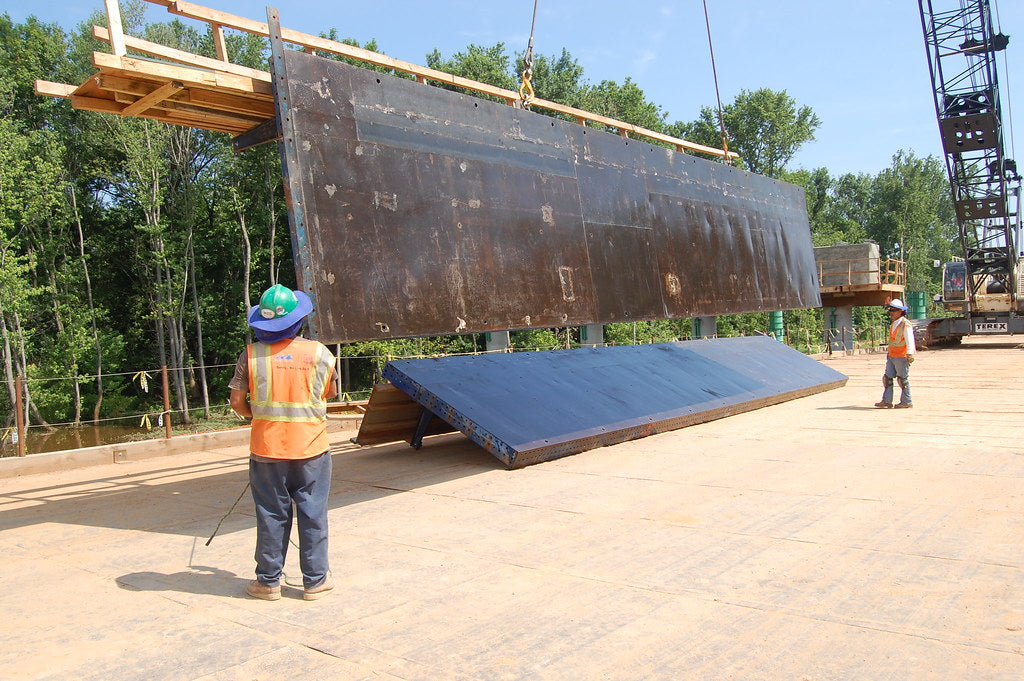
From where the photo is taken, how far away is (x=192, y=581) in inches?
187

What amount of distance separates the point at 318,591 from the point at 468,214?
13.7 feet

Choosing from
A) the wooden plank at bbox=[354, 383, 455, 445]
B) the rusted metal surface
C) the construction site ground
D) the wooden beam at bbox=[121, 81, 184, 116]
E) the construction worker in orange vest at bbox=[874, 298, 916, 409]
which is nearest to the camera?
the construction site ground

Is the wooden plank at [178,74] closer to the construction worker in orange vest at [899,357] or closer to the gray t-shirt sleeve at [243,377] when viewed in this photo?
the gray t-shirt sleeve at [243,377]

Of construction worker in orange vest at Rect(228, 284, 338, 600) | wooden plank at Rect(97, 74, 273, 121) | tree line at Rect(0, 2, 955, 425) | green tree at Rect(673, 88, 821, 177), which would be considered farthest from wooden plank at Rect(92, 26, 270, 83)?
green tree at Rect(673, 88, 821, 177)

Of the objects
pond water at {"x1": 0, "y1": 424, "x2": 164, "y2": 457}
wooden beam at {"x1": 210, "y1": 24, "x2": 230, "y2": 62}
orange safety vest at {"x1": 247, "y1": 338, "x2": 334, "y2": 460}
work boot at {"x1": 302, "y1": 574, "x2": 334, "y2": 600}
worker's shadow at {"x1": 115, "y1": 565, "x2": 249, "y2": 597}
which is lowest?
pond water at {"x1": 0, "y1": 424, "x2": 164, "y2": 457}

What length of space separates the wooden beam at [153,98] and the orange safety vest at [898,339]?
1038 cm

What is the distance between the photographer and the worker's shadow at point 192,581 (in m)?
4.57

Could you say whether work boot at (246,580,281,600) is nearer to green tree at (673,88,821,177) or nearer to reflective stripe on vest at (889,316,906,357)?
reflective stripe on vest at (889,316,906,357)

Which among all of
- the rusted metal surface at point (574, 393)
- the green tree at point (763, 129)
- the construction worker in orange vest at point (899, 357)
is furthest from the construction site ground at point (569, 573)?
the green tree at point (763, 129)

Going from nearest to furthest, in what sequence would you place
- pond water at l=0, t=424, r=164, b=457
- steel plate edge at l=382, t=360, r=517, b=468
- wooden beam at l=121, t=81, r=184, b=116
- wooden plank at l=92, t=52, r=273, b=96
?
1. wooden plank at l=92, t=52, r=273, b=96
2. wooden beam at l=121, t=81, r=184, b=116
3. steel plate edge at l=382, t=360, r=517, b=468
4. pond water at l=0, t=424, r=164, b=457

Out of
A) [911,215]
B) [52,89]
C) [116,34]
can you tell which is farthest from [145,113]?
[911,215]

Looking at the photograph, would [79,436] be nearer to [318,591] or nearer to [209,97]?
[209,97]

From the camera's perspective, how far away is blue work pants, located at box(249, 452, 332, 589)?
4359 millimetres

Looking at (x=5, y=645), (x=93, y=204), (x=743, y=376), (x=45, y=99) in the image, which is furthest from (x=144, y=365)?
(x=5, y=645)
